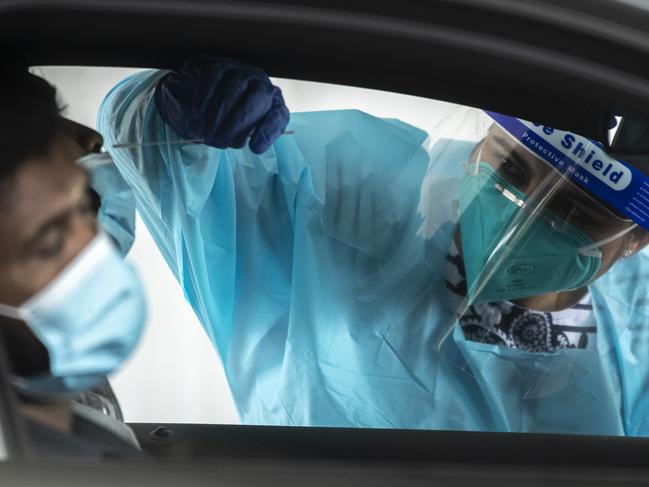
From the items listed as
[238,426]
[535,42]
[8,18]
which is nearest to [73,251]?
[8,18]

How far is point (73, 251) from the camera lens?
0.85 metres

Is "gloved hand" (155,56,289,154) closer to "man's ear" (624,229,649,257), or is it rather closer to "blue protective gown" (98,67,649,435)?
"blue protective gown" (98,67,649,435)

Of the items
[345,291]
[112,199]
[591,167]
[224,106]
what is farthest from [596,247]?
[112,199]

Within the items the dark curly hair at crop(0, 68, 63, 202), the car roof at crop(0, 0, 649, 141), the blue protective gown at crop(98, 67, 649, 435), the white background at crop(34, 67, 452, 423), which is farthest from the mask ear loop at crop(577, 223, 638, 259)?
the dark curly hair at crop(0, 68, 63, 202)

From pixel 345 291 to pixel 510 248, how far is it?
350 millimetres

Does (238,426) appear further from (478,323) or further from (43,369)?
(478,323)

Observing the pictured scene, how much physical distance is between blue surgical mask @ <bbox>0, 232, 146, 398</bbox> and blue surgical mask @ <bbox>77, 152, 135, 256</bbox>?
103 millimetres

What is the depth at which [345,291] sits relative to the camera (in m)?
1.61

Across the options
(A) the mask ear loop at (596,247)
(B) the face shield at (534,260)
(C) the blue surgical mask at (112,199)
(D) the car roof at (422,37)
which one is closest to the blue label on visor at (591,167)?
(B) the face shield at (534,260)

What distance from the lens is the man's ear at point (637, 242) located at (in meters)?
1.45

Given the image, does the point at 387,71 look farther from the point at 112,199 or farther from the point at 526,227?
the point at 526,227

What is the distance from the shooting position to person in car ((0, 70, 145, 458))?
32.9 inches

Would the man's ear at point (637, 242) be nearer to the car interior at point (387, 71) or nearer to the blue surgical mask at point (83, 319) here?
the car interior at point (387, 71)

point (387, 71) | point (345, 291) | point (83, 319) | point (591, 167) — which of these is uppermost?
point (387, 71)
